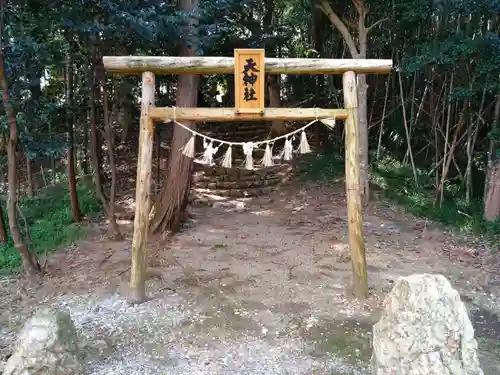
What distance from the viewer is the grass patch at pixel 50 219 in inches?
259

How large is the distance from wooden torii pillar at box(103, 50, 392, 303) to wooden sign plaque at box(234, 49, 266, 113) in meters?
0.01

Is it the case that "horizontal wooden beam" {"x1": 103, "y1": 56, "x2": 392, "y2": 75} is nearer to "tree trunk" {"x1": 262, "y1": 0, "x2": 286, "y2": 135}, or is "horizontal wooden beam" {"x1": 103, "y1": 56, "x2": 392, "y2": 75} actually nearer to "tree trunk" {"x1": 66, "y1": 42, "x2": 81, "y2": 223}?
"tree trunk" {"x1": 66, "y1": 42, "x2": 81, "y2": 223}

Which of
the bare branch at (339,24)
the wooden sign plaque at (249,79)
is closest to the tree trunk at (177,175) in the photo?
the wooden sign plaque at (249,79)

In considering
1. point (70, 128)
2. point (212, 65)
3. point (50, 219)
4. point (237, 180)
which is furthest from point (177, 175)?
point (237, 180)

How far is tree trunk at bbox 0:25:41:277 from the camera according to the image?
Answer: 15.9ft

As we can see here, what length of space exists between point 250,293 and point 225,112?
2109 mm

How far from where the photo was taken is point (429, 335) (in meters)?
2.63

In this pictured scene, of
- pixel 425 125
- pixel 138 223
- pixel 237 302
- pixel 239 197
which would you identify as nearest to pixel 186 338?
pixel 237 302

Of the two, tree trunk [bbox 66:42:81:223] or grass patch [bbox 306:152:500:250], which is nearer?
tree trunk [bbox 66:42:81:223]

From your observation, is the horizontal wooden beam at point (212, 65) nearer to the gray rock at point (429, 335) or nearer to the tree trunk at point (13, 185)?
the tree trunk at point (13, 185)

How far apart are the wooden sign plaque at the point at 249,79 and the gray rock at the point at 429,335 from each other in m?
2.37

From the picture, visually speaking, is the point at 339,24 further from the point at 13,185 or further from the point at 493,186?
the point at 13,185

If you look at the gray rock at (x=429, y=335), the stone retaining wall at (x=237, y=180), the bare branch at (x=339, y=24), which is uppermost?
the bare branch at (x=339, y=24)

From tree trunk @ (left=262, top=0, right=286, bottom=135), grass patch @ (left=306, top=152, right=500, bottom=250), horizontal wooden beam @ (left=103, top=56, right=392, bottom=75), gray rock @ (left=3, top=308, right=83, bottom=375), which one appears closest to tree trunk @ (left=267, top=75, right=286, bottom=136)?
tree trunk @ (left=262, top=0, right=286, bottom=135)
